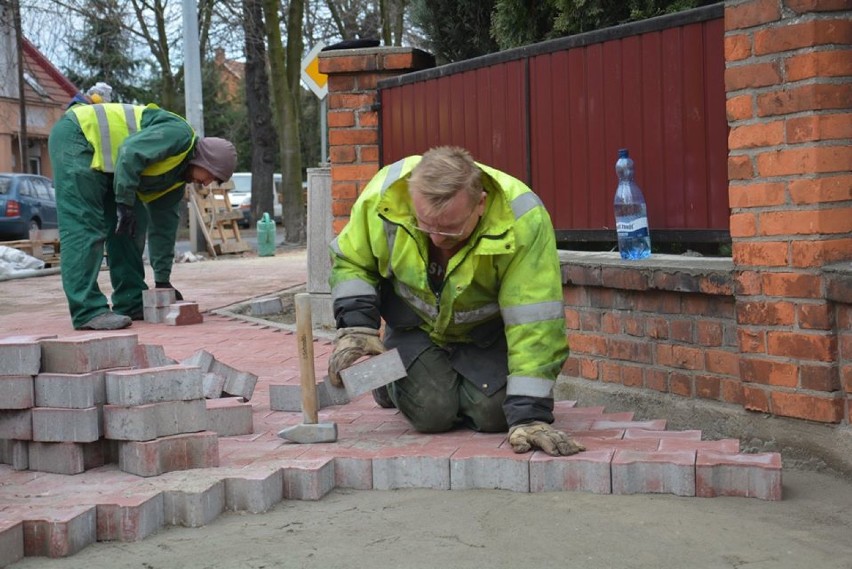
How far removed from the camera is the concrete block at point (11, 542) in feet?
10.3

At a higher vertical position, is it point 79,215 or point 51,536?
point 79,215

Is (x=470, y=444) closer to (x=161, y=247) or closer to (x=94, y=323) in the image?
(x=94, y=323)

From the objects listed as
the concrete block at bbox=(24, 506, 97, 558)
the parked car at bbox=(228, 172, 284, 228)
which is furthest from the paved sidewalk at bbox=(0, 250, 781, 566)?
the parked car at bbox=(228, 172, 284, 228)

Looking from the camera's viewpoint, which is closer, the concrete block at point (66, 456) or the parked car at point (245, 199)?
the concrete block at point (66, 456)

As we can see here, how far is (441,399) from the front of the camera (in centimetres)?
433

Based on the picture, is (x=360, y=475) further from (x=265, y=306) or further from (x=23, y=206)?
(x=23, y=206)

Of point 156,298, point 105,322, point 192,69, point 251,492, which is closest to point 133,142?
point 105,322

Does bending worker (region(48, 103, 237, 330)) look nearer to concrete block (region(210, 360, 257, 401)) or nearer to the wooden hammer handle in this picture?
concrete block (region(210, 360, 257, 401))

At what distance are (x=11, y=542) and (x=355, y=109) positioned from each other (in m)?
4.21

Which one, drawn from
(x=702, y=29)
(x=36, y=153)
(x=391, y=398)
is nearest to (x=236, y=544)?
(x=391, y=398)

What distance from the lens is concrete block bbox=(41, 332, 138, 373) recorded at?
375 cm

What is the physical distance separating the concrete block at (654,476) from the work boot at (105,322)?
4706mm

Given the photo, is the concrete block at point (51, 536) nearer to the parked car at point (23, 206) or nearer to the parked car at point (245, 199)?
the parked car at point (23, 206)

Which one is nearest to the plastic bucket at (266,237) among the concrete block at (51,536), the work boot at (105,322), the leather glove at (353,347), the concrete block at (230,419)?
the work boot at (105,322)
